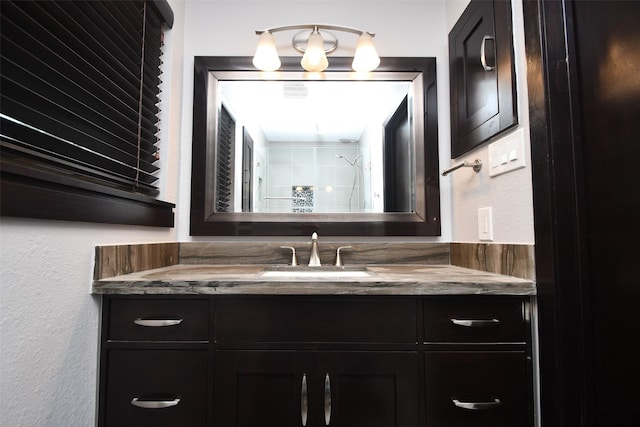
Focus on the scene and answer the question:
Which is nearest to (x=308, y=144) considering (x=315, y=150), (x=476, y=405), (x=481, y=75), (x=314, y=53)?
(x=315, y=150)

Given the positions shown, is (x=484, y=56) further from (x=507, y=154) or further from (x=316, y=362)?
(x=316, y=362)

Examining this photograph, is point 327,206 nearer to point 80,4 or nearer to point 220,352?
point 220,352

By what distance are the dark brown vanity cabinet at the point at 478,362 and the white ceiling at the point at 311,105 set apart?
35.2 inches

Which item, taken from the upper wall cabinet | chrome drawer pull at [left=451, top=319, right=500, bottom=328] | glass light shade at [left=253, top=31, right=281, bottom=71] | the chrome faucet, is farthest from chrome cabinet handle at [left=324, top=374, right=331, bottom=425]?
glass light shade at [left=253, top=31, right=281, bottom=71]

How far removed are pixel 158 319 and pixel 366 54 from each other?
4.25 feet

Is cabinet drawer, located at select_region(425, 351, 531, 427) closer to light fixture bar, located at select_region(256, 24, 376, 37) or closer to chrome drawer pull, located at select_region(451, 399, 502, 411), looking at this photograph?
chrome drawer pull, located at select_region(451, 399, 502, 411)

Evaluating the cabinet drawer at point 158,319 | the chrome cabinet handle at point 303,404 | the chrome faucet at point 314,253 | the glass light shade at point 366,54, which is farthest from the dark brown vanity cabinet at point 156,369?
the glass light shade at point 366,54

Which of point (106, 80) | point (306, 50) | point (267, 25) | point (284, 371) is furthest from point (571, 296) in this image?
point (267, 25)

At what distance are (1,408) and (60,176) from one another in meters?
0.50

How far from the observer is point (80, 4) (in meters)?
0.86

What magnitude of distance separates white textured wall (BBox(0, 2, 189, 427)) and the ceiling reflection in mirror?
2.07 feet

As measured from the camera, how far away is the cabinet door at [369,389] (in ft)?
2.84

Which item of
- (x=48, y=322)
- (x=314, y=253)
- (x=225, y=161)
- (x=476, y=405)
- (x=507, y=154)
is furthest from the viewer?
(x=225, y=161)

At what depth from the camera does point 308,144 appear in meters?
1.44
